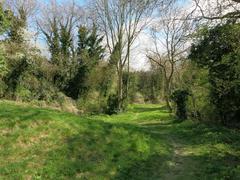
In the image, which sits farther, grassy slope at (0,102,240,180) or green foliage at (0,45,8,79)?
green foliage at (0,45,8,79)

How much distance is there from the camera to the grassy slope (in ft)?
31.4

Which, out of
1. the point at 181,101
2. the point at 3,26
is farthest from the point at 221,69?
the point at 3,26

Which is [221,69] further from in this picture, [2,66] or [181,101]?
[2,66]

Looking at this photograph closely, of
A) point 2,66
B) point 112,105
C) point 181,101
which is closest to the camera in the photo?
point 181,101

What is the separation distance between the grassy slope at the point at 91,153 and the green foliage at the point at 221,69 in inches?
187

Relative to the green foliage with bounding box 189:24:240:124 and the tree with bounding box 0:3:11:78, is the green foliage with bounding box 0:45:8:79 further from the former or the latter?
the green foliage with bounding box 189:24:240:124

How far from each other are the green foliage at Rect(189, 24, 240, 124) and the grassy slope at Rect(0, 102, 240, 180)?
4.75 m

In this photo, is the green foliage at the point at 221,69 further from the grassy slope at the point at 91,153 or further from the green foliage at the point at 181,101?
the grassy slope at the point at 91,153

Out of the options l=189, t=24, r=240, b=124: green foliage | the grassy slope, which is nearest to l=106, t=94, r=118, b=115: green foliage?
l=189, t=24, r=240, b=124: green foliage

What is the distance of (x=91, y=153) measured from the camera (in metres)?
10.9

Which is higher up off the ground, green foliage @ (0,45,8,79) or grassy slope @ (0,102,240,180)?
green foliage @ (0,45,8,79)

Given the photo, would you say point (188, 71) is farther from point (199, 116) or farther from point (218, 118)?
point (218, 118)

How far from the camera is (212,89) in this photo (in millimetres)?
20344

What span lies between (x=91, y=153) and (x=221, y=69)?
35.9ft
